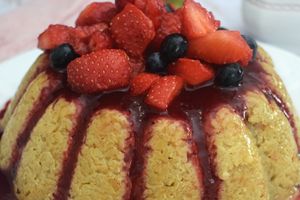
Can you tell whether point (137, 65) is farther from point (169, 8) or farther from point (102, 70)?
point (169, 8)

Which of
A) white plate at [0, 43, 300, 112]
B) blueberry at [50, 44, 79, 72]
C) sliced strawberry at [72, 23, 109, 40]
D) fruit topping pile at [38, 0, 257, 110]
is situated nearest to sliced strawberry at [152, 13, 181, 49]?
fruit topping pile at [38, 0, 257, 110]

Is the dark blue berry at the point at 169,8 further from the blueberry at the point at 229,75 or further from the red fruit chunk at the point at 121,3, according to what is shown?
the blueberry at the point at 229,75

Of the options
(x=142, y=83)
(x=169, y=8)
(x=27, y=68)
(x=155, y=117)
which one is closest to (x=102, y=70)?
(x=142, y=83)

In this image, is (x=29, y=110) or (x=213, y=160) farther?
(x=29, y=110)

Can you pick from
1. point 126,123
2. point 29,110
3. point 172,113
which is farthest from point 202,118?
point 29,110

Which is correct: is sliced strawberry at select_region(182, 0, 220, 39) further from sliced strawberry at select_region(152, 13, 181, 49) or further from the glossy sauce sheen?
the glossy sauce sheen

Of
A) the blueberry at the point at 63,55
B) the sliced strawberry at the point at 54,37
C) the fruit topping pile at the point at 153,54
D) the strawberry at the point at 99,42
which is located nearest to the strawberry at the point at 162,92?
the fruit topping pile at the point at 153,54

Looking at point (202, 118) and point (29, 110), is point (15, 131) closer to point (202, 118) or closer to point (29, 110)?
point (29, 110)
